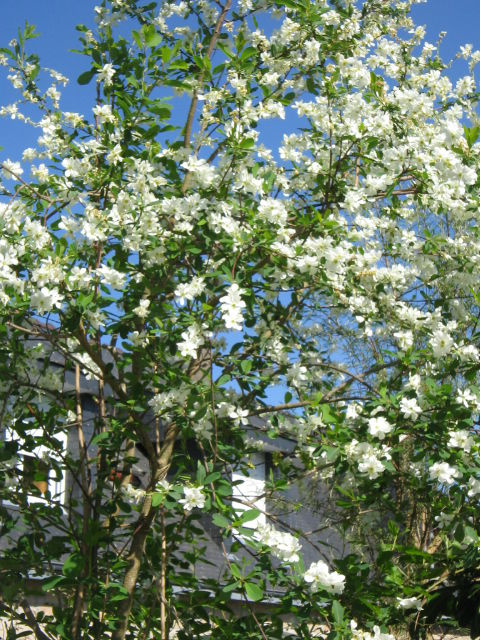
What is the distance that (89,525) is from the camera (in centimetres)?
363

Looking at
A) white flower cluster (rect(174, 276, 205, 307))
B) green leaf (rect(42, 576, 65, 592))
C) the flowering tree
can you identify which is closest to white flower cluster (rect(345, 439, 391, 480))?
the flowering tree

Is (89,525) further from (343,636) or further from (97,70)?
(97,70)

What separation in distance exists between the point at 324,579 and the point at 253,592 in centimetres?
27

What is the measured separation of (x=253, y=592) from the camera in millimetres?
3078

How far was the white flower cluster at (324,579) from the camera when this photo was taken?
313cm

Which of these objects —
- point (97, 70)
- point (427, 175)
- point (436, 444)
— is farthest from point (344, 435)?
point (97, 70)

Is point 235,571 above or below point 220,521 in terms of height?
below

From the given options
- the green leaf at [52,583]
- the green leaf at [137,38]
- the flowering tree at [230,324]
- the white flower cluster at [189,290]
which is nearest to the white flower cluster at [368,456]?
the flowering tree at [230,324]

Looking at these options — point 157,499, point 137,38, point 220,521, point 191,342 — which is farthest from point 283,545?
point 137,38

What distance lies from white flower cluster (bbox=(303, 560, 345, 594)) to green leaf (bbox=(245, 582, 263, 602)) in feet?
0.61

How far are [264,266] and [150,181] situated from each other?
1.94 feet

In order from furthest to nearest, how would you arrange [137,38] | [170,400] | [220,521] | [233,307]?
[137,38] → [170,400] → [233,307] → [220,521]

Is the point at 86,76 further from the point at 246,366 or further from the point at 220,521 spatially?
the point at 220,521

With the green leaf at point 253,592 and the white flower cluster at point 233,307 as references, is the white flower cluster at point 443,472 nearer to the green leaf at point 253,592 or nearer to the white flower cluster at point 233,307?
the green leaf at point 253,592
